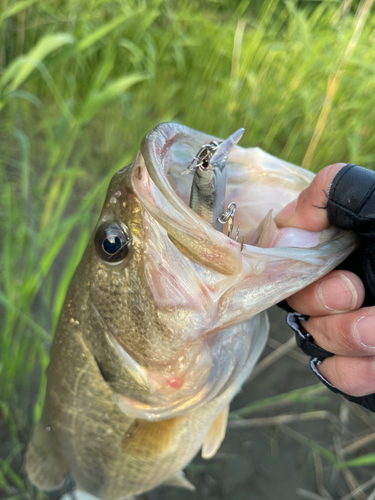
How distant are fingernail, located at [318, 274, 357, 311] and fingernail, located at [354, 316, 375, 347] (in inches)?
1.6

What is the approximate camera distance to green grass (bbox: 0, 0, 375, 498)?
1.14 m

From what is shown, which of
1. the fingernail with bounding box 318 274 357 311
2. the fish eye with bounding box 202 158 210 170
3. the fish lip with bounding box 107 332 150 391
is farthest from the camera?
the fish lip with bounding box 107 332 150 391

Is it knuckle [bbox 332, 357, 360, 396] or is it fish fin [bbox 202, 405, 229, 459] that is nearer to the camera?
knuckle [bbox 332, 357, 360, 396]

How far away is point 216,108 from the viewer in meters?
1.82

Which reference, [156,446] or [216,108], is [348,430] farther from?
[216,108]

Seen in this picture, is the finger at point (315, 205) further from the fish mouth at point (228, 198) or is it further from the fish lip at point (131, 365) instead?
the fish lip at point (131, 365)

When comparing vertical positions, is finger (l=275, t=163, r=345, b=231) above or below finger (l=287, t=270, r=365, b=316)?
above

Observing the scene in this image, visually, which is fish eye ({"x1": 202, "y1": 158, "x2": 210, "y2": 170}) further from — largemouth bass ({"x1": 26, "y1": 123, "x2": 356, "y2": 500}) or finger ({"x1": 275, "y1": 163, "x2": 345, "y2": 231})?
finger ({"x1": 275, "y1": 163, "x2": 345, "y2": 231})

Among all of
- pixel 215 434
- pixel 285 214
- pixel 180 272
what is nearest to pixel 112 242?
pixel 180 272

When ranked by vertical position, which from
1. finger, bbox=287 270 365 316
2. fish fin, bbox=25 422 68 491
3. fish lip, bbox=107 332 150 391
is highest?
finger, bbox=287 270 365 316

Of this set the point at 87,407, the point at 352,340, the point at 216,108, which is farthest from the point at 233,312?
the point at 216,108

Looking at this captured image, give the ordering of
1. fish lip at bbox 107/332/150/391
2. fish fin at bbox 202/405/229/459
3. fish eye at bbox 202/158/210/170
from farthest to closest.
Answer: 1. fish fin at bbox 202/405/229/459
2. fish lip at bbox 107/332/150/391
3. fish eye at bbox 202/158/210/170

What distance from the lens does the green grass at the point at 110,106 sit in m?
1.14

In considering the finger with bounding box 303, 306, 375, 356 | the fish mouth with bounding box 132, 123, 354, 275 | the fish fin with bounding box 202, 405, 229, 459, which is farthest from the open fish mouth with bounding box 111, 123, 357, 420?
the fish fin with bounding box 202, 405, 229, 459
